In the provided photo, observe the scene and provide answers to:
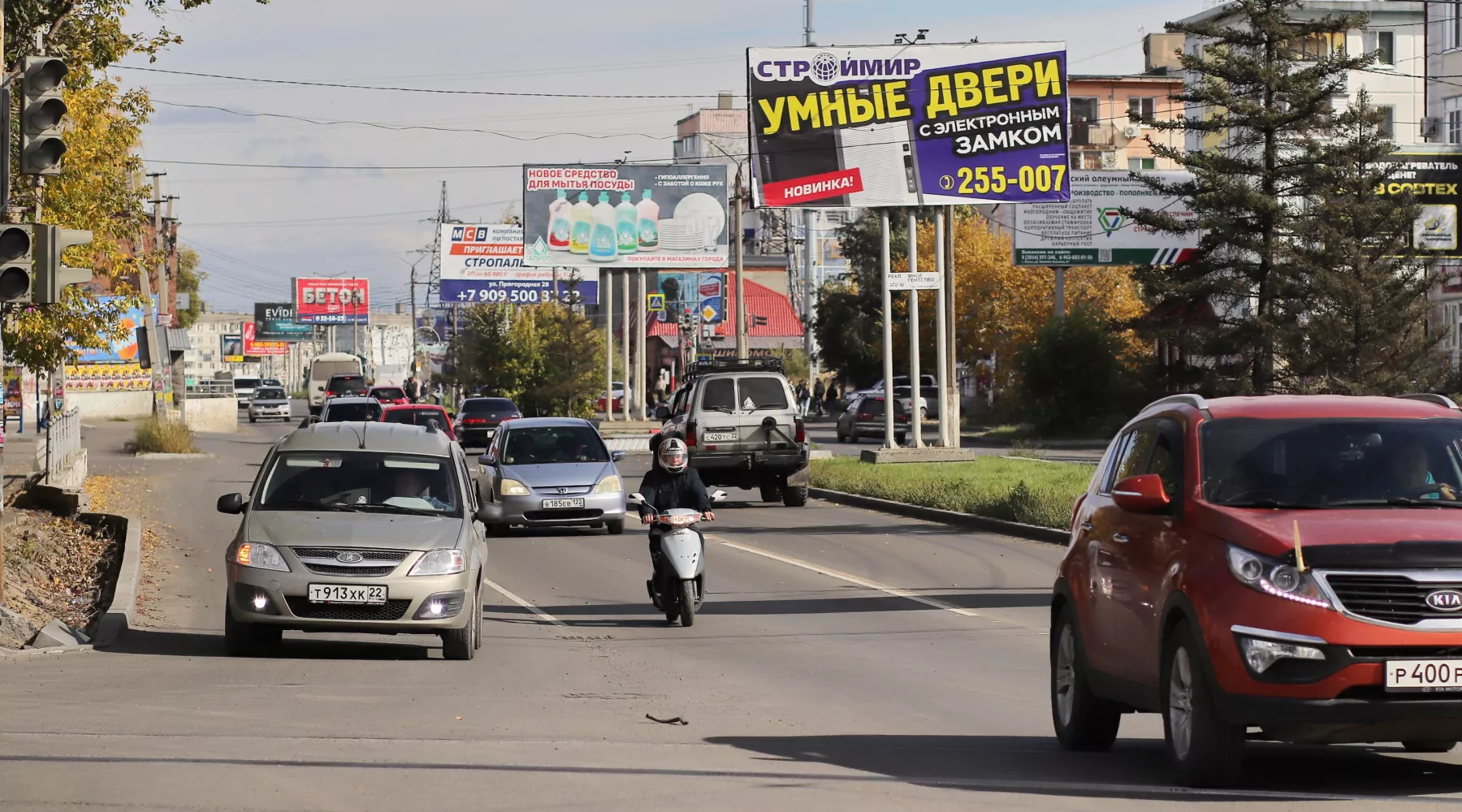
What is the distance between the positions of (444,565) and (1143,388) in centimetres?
2002

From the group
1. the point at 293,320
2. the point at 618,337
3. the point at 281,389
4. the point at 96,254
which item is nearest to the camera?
the point at 96,254

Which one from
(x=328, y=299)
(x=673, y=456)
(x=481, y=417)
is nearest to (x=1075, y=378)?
(x=481, y=417)

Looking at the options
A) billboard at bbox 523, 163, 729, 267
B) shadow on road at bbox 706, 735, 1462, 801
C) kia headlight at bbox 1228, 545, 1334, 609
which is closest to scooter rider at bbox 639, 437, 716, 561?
shadow on road at bbox 706, 735, 1462, 801

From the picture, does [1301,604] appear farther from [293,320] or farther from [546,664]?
[293,320]

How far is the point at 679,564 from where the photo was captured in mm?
15406

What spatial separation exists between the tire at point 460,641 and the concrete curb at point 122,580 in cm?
264

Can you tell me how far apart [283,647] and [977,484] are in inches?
715

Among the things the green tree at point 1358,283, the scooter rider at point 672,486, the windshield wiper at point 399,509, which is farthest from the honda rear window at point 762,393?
the windshield wiper at point 399,509

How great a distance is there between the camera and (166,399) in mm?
51406

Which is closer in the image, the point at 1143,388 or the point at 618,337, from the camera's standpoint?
the point at 1143,388

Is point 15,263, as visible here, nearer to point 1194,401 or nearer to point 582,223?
point 1194,401

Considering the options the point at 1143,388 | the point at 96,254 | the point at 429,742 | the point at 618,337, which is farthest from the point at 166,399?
the point at 618,337

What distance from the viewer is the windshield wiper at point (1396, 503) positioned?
7.72 m

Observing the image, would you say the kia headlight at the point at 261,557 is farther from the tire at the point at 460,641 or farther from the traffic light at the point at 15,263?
the traffic light at the point at 15,263
